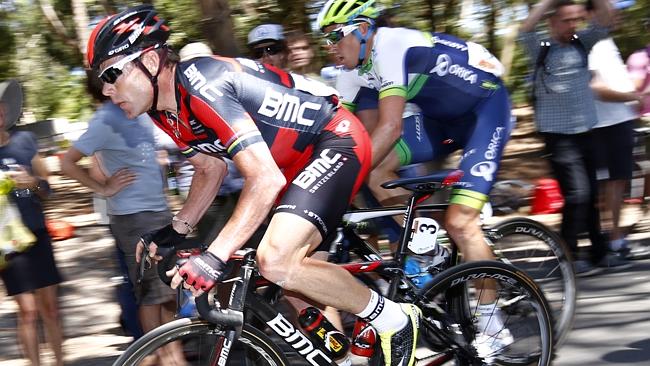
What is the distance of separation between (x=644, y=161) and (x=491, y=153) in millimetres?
3265

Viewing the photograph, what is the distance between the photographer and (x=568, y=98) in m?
6.38

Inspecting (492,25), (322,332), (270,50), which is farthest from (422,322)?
(492,25)

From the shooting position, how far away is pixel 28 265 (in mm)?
4660

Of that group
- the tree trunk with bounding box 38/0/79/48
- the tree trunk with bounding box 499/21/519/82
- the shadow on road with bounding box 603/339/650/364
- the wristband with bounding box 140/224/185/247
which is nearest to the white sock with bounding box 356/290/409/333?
the wristband with bounding box 140/224/185/247

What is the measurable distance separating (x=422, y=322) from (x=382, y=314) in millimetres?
354

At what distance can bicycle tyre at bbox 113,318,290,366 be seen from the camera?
10.4 feet

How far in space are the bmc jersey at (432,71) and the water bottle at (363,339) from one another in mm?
1295


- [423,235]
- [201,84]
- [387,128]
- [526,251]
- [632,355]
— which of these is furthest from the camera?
[526,251]

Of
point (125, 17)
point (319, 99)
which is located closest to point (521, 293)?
point (319, 99)

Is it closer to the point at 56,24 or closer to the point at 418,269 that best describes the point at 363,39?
the point at 418,269

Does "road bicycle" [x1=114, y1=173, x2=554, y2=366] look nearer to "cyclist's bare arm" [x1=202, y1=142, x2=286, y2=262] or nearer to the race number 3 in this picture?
the race number 3

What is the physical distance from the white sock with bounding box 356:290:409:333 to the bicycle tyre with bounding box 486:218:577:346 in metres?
1.19

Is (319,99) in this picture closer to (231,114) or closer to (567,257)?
(231,114)

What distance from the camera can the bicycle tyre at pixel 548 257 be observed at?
15.8 ft
